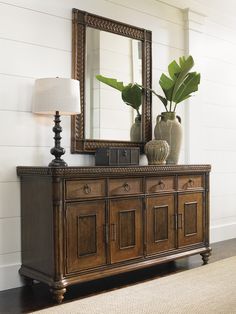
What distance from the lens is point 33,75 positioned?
10.7 feet

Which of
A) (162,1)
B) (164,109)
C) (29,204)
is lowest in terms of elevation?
(29,204)

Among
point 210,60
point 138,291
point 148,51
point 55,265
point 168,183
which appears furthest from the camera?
point 210,60

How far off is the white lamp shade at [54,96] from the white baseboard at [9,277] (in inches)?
44.8

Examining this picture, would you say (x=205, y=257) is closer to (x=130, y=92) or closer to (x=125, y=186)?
(x=125, y=186)

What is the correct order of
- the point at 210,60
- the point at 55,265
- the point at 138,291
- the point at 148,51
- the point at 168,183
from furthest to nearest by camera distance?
the point at 210,60
the point at 148,51
the point at 168,183
the point at 138,291
the point at 55,265

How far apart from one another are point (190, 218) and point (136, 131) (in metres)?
0.92

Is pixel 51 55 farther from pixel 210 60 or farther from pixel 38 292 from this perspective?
pixel 210 60

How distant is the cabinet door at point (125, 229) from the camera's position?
3113mm

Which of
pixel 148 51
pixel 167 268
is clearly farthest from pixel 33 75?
pixel 167 268

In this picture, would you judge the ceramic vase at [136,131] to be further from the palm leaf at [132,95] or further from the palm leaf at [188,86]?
the palm leaf at [188,86]

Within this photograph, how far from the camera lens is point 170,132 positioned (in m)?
3.88

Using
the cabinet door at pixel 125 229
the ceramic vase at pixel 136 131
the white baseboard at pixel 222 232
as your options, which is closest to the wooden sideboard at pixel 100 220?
the cabinet door at pixel 125 229

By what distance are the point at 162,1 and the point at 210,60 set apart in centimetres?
93

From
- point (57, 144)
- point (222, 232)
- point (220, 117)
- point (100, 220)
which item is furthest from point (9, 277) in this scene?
point (220, 117)
